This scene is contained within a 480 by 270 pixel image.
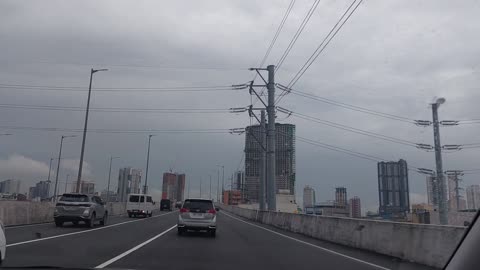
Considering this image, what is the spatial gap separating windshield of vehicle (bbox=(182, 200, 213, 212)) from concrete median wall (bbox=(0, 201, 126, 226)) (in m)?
9.64

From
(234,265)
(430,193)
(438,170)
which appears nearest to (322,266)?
(234,265)

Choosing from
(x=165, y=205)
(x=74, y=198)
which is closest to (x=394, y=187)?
(x=74, y=198)

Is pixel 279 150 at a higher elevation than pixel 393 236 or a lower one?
higher

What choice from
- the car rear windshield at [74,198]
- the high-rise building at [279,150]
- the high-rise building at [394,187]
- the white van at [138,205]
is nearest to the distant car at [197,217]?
the car rear windshield at [74,198]

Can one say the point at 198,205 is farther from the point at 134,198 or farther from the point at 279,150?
the point at 279,150

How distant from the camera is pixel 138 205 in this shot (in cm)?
4994

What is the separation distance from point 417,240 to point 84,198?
60.7 ft

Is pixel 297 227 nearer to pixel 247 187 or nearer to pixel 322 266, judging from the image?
pixel 322 266

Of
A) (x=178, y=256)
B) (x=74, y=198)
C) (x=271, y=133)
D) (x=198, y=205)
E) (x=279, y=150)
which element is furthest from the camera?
(x=279, y=150)

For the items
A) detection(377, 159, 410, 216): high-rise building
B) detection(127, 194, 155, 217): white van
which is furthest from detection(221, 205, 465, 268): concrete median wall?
detection(127, 194, 155, 217): white van

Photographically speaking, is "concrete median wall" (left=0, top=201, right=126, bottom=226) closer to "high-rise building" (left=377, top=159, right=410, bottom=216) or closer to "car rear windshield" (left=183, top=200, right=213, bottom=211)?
"car rear windshield" (left=183, top=200, right=213, bottom=211)

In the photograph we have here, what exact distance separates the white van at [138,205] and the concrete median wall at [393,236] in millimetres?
25940

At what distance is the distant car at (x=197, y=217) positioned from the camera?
77.9 ft

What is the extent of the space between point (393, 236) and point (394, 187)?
27.9 metres
